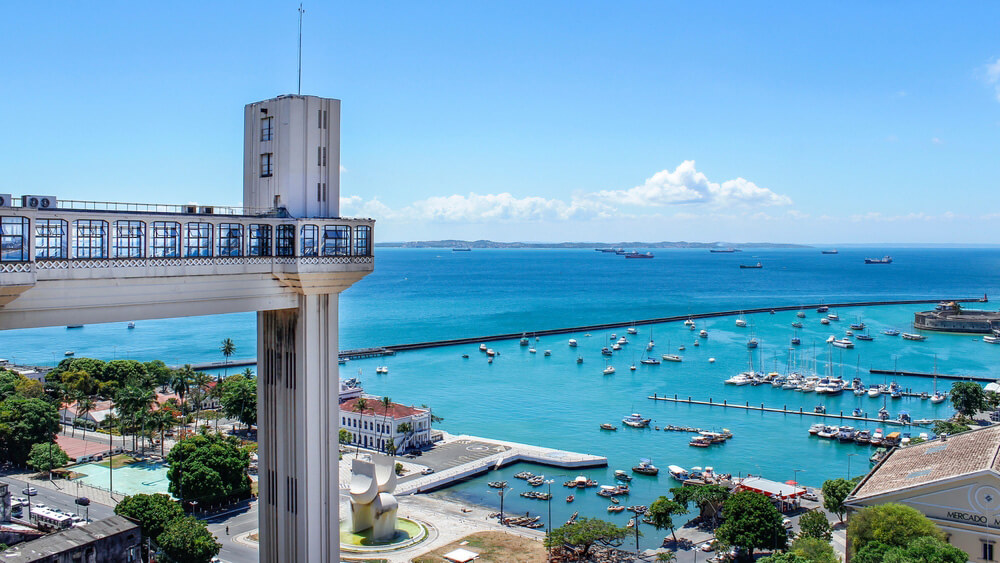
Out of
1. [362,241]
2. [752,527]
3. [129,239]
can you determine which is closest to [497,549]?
[752,527]

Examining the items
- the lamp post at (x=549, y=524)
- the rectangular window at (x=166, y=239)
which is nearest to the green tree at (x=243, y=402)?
the lamp post at (x=549, y=524)

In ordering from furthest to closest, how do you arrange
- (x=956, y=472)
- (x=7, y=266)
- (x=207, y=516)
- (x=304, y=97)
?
(x=207, y=516), (x=956, y=472), (x=304, y=97), (x=7, y=266)

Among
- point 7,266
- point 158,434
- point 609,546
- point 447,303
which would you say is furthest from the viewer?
point 447,303

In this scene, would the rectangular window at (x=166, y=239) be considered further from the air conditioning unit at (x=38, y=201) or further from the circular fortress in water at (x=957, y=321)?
the circular fortress in water at (x=957, y=321)

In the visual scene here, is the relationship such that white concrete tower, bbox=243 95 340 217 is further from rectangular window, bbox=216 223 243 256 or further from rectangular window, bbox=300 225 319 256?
rectangular window, bbox=216 223 243 256

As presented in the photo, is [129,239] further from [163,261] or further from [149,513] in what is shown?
[149,513]

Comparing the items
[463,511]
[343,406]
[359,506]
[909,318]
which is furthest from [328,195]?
[909,318]

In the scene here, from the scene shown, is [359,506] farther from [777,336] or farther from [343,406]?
[777,336]
